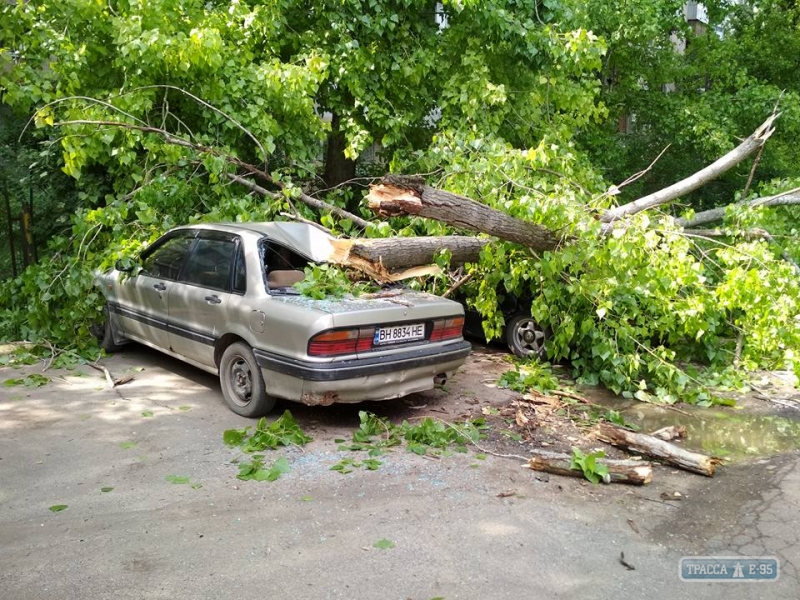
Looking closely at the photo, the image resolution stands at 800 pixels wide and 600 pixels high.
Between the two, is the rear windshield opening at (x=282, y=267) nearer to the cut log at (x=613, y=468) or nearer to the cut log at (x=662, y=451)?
the cut log at (x=613, y=468)

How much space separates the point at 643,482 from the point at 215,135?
6458 millimetres

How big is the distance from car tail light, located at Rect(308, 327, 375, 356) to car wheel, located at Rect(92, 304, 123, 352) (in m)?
3.41

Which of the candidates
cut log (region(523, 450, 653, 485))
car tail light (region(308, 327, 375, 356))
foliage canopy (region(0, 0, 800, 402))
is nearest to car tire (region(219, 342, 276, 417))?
car tail light (region(308, 327, 375, 356))

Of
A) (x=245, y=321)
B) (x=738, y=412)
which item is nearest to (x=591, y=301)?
(x=738, y=412)

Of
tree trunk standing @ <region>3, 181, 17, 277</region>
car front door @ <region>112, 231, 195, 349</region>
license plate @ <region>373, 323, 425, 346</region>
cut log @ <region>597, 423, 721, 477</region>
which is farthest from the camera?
tree trunk standing @ <region>3, 181, 17, 277</region>

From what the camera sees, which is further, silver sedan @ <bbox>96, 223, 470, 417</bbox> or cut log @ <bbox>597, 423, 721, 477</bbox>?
silver sedan @ <bbox>96, 223, 470, 417</bbox>

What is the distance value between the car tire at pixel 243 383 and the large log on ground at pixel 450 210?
178cm

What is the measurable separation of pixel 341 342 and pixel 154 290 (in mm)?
2441

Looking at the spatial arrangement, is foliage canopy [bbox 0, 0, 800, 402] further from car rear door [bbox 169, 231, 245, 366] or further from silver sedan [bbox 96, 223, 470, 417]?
car rear door [bbox 169, 231, 245, 366]

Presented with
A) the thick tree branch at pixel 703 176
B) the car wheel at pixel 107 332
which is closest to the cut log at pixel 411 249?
the thick tree branch at pixel 703 176

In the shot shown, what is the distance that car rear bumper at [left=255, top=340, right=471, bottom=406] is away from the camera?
4922mm

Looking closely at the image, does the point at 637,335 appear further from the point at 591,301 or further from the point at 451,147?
the point at 451,147

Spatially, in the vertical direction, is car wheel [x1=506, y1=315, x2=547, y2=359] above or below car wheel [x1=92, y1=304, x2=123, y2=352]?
below

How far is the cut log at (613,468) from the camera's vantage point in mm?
4547
